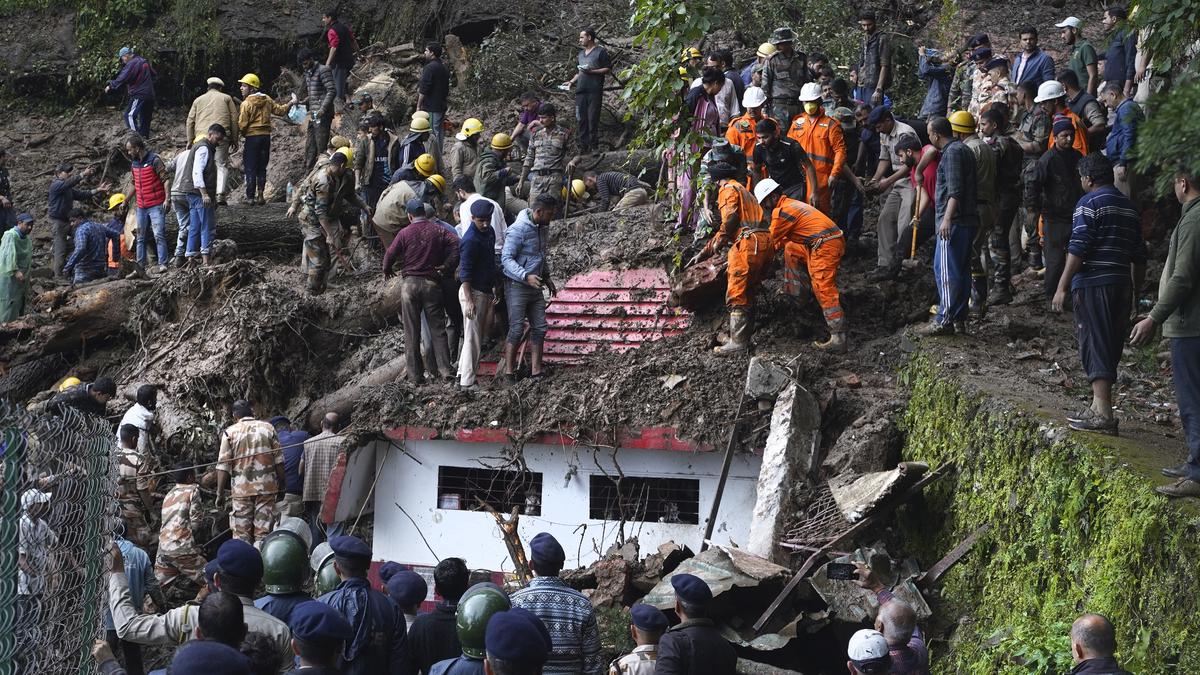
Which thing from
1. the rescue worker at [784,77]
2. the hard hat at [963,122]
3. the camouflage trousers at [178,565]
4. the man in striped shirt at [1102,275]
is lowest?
the camouflage trousers at [178,565]

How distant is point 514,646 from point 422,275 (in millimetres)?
A: 7972

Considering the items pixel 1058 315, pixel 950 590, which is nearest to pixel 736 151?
pixel 1058 315

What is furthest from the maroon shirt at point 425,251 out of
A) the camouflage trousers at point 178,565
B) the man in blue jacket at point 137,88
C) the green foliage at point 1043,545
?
the man in blue jacket at point 137,88

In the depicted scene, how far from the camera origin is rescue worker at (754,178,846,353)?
38.7ft

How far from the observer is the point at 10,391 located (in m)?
16.5

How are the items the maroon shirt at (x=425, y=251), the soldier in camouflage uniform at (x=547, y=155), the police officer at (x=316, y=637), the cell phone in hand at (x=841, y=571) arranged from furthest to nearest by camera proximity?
the soldier in camouflage uniform at (x=547, y=155)
the maroon shirt at (x=425, y=251)
the cell phone in hand at (x=841, y=571)
the police officer at (x=316, y=637)

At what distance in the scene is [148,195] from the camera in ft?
57.0

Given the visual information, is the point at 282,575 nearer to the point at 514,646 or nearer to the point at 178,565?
the point at 514,646

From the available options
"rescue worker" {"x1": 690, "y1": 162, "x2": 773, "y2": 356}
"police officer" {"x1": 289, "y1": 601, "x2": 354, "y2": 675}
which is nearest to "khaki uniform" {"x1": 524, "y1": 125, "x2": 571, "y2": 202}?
"rescue worker" {"x1": 690, "y1": 162, "x2": 773, "y2": 356}

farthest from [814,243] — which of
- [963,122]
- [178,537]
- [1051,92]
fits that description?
[178,537]

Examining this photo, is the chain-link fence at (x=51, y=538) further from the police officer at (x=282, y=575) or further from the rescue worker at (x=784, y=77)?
the rescue worker at (x=784, y=77)

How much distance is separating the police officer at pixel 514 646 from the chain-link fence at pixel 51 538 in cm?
191

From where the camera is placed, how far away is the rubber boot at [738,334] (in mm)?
12078

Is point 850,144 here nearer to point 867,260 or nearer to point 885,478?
point 867,260
